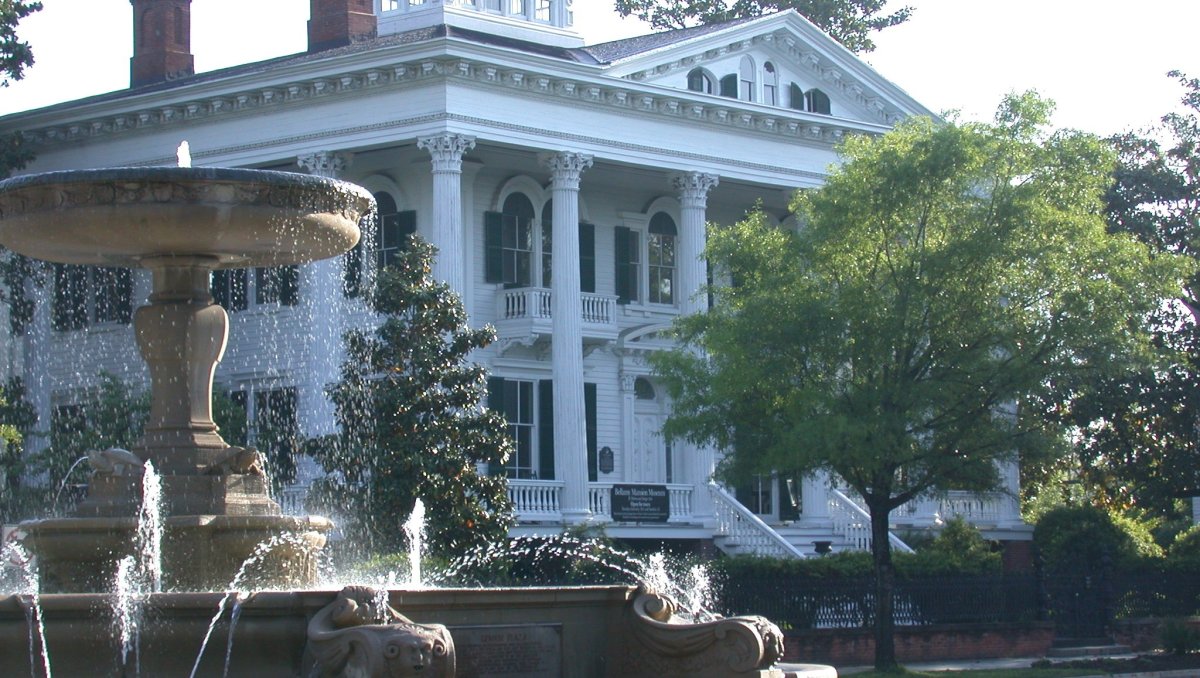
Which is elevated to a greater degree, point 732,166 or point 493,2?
point 493,2

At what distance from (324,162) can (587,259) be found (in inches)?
257

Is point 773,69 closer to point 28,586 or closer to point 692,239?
point 692,239

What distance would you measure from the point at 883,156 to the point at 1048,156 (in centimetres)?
244

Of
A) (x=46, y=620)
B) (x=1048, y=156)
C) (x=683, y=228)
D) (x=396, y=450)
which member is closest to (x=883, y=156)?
(x=1048, y=156)

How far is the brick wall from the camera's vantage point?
1182 inches

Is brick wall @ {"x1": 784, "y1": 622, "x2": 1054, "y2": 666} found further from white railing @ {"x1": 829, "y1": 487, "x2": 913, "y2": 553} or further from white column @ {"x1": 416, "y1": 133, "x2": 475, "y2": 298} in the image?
white column @ {"x1": 416, "y1": 133, "x2": 475, "y2": 298}

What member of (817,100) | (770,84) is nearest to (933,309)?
(770,84)

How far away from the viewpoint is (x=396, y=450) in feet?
94.6

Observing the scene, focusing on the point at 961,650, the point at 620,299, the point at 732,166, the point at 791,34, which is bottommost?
the point at 961,650

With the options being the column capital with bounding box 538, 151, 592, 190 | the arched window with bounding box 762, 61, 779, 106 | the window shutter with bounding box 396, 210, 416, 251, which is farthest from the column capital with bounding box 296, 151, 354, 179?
the arched window with bounding box 762, 61, 779, 106

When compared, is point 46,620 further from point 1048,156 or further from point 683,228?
point 683,228

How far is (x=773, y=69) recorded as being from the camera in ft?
141

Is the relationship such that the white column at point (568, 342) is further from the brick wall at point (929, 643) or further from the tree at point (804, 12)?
the tree at point (804, 12)

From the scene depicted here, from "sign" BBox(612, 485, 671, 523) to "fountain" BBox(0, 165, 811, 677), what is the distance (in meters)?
22.7
